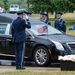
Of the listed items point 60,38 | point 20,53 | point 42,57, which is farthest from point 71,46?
point 20,53

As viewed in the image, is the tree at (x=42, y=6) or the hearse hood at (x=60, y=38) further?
the tree at (x=42, y=6)

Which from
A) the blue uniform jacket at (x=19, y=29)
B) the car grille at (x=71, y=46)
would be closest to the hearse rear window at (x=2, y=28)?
the blue uniform jacket at (x=19, y=29)

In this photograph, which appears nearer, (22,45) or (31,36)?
(22,45)

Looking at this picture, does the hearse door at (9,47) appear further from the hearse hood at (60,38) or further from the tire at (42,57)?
the hearse hood at (60,38)

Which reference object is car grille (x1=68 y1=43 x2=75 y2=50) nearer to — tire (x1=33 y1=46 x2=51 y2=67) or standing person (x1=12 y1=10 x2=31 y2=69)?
tire (x1=33 y1=46 x2=51 y2=67)

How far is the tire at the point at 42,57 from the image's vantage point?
13.7m

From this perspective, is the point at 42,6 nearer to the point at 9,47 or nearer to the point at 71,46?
the point at 9,47

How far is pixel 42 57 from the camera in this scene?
13.8 metres

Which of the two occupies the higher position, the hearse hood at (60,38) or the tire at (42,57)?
the hearse hood at (60,38)

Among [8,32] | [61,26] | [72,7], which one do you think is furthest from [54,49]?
[72,7]

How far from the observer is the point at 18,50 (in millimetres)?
12797

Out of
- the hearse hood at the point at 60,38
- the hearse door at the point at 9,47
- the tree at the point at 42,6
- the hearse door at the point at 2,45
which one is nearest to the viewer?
the hearse hood at the point at 60,38

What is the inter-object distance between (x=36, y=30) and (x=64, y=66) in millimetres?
3271

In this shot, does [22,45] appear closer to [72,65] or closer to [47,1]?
[72,65]
